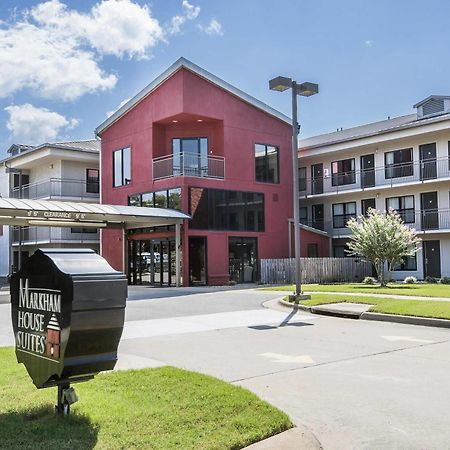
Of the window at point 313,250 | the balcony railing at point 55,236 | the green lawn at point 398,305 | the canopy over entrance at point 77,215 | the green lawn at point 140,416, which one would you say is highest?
the canopy over entrance at point 77,215

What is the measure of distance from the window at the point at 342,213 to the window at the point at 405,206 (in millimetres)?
2881

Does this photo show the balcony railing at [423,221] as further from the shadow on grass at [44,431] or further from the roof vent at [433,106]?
the shadow on grass at [44,431]

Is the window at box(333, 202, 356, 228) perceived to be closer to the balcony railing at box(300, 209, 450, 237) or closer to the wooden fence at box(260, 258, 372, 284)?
the balcony railing at box(300, 209, 450, 237)

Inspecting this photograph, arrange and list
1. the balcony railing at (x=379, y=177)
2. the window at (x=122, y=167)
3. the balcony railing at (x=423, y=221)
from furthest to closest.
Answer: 1. the window at (x=122, y=167)
2. the balcony railing at (x=379, y=177)
3. the balcony railing at (x=423, y=221)

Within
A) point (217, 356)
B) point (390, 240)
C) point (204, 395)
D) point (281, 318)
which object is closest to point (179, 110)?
point (390, 240)

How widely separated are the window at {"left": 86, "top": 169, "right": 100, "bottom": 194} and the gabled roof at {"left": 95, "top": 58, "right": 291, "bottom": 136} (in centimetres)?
465

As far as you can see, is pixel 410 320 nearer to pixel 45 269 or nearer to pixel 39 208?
pixel 45 269

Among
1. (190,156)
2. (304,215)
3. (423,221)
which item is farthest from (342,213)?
(190,156)

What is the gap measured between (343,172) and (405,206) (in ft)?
15.8

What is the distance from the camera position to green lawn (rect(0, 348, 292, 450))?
459cm

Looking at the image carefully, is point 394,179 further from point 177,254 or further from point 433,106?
point 177,254

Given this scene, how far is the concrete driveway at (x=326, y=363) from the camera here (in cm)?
543

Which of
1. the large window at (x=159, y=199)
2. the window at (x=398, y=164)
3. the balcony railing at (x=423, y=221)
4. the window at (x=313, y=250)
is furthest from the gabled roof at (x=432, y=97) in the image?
the large window at (x=159, y=199)

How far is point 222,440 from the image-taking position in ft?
15.2
